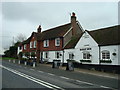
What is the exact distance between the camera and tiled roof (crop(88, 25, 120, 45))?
70.4ft

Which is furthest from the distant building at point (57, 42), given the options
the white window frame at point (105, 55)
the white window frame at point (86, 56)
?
the white window frame at point (105, 55)

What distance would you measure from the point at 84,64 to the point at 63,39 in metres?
8.73

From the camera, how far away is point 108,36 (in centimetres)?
2327

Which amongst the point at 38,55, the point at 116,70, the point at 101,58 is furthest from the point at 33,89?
the point at 38,55

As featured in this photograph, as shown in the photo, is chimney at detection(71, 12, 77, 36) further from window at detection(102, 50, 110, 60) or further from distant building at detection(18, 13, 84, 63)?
window at detection(102, 50, 110, 60)

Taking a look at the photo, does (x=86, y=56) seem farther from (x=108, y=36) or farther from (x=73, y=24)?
(x=73, y=24)

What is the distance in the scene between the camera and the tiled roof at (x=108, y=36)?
21.5m

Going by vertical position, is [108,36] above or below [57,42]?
above

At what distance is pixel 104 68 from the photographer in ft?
70.2

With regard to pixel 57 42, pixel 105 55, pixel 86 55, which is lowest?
pixel 86 55

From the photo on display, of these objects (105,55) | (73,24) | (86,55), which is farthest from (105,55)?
(73,24)

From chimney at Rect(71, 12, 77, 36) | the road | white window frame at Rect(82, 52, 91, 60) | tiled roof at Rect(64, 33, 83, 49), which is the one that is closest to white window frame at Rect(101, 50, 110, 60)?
white window frame at Rect(82, 52, 91, 60)

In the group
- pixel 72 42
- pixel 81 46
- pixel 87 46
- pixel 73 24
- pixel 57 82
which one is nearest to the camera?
pixel 57 82

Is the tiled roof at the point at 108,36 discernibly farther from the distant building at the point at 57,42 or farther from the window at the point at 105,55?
the distant building at the point at 57,42
